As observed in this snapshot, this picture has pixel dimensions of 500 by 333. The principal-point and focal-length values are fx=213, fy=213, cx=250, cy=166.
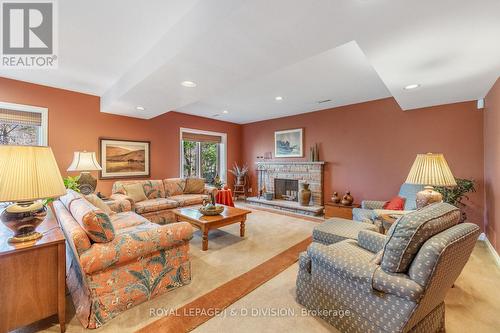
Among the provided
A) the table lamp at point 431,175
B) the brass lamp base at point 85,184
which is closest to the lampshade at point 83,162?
the brass lamp base at point 85,184

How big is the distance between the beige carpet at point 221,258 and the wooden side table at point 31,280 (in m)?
0.24

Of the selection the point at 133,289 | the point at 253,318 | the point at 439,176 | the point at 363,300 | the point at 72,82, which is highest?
the point at 72,82

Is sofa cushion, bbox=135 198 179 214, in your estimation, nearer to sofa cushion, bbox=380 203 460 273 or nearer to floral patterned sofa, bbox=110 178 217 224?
floral patterned sofa, bbox=110 178 217 224

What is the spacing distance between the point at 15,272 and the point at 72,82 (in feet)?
10.7

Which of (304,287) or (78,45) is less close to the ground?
(78,45)

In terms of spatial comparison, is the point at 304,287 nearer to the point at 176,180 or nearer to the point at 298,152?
the point at 176,180

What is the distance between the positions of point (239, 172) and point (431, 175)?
5.13 metres

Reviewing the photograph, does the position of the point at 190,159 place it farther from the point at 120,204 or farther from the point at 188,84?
the point at 188,84

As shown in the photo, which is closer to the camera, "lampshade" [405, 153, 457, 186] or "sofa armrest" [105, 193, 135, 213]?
"lampshade" [405, 153, 457, 186]

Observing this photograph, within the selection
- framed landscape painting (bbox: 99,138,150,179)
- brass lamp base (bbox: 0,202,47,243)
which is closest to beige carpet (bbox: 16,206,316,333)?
brass lamp base (bbox: 0,202,47,243)

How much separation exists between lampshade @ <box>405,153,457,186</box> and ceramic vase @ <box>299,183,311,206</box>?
3123mm

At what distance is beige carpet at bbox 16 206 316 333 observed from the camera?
67.0 inches

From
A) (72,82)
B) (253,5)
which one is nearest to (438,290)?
(253,5)

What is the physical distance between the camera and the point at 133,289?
6.15 feet
